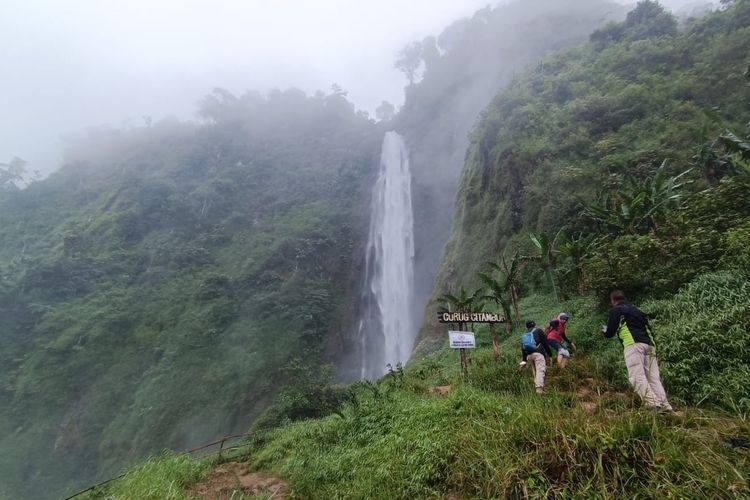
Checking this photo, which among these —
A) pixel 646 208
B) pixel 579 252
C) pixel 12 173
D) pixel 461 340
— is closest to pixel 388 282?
pixel 579 252

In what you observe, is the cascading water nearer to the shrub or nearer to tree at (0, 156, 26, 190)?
the shrub

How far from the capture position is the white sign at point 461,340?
729 cm

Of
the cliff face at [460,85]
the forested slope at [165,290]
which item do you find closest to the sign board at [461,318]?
the forested slope at [165,290]

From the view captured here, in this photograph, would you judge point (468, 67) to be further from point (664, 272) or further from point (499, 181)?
point (664, 272)

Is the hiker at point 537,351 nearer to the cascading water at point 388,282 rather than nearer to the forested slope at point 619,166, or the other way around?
the forested slope at point 619,166

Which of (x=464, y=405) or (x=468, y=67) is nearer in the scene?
(x=464, y=405)

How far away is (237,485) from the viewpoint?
20.8 ft

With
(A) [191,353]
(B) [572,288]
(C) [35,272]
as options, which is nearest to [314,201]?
(A) [191,353]

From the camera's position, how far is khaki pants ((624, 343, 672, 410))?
440 centimetres

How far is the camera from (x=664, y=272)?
848 centimetres

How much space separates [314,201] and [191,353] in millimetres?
25647

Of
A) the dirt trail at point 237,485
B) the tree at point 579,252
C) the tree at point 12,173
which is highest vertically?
the tree at point 12,173

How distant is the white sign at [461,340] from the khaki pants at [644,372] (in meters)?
3.11

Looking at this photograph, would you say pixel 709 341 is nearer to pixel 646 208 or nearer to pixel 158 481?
pixel 646 208
